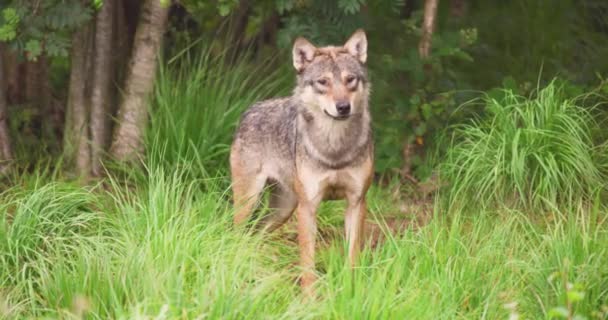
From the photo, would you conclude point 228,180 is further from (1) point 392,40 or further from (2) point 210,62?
(1) point 392,40

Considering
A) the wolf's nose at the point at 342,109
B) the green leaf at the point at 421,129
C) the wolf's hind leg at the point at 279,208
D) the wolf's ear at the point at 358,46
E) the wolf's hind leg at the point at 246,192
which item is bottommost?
the wolf's hind leg at the point at 279,208

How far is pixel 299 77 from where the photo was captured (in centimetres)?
794

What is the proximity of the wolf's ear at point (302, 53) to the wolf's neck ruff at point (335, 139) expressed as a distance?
31 centimetres

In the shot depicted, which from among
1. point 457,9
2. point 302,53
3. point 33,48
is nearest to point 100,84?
point 33,48

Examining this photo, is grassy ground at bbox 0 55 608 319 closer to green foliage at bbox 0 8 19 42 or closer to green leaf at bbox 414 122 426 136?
green leaf at bbox 414 122 426 136

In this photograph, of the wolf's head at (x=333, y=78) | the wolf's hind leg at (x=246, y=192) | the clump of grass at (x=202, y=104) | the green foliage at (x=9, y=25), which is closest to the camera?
the wolf's head at (x=333, y=78)

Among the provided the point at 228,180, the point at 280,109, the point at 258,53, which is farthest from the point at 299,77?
the point at 258,53

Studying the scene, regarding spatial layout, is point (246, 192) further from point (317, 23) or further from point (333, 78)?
point (317, 23)

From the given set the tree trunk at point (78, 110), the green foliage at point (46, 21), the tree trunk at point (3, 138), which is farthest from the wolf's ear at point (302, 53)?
the tree trunk at point (3, 138)

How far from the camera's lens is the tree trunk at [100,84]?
934 centimetres

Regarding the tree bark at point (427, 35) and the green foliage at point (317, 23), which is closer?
the green foliage at point (317, 23)

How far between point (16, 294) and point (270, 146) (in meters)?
2.40

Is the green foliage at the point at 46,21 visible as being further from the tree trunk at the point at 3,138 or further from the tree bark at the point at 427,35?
the tree bark at the point at 427,35

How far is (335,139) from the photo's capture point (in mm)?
7742
